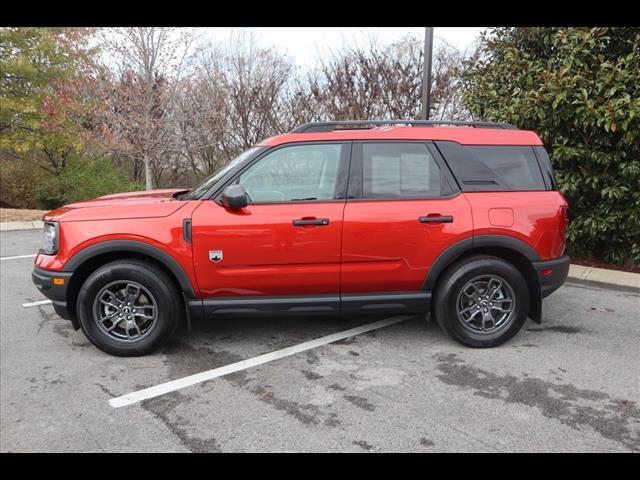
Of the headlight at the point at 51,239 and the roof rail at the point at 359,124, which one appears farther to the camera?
the roof rail at the point at 359,124

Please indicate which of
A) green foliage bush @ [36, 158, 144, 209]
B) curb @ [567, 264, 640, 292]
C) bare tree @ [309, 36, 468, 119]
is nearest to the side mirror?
curb @ [567, 264, 640, 292]

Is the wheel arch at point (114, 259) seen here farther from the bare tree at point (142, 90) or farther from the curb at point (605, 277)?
the bare tree at point (142, 90)

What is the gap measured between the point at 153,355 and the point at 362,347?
1.72 meters

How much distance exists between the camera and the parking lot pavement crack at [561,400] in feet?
8.46

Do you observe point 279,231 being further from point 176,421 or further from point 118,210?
point 176,421

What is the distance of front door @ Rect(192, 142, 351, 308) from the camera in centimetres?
343

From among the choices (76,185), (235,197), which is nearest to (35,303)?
(235,197)

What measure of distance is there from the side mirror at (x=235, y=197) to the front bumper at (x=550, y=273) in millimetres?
2443

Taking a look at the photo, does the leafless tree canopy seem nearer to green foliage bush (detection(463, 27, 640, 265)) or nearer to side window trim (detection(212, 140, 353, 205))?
green foliage bush (detection(463, 27, 640, 265))

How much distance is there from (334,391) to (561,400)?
4.88 feet

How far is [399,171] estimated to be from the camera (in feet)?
12.0

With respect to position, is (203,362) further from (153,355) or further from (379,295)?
(379,295)

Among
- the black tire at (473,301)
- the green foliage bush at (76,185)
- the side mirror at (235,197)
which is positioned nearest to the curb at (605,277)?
the black tire at (473,301)

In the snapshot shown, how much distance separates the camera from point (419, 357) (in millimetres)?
3525
